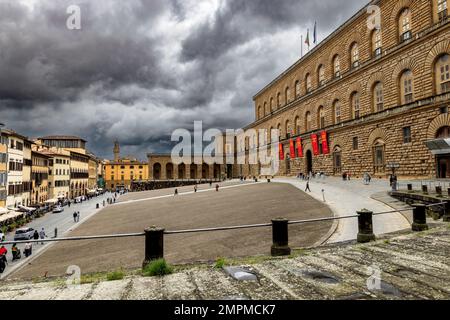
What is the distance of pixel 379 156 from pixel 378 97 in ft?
18.6

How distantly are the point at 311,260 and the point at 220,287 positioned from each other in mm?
2317

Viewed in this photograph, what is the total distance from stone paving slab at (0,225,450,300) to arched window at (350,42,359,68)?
2859 centimetres

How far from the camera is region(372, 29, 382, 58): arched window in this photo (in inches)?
1043

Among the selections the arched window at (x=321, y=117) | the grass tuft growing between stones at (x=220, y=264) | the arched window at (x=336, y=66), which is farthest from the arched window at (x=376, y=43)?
the grass tuft growing between stones at (x=220, y=264)

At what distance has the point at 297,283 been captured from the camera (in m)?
4.41

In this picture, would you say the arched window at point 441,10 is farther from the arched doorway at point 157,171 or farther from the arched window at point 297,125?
the arched doorway at point 157,171

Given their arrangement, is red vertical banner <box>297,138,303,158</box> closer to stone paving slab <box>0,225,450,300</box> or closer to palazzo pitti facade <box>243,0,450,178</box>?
palazzo pitti facade <box>243,0,450,178</box>

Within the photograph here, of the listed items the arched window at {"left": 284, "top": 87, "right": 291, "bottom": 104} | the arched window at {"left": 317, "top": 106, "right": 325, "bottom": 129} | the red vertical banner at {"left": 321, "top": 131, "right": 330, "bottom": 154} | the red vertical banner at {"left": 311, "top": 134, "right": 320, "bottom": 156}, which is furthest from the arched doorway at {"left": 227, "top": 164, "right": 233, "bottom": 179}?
the red vertical banner at {"left": 321, "top": 131, "right": 330, "bottom": 154}

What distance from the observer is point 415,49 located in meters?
22.0

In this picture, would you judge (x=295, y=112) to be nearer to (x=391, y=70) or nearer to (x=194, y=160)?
(x=391, y=70)

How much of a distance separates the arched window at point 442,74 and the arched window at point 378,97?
5.47 m

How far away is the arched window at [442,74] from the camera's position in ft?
64.8

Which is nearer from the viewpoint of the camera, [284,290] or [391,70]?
[284,290]

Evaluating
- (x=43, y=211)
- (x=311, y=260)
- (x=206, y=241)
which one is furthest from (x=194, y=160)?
(x=311, y=260)
